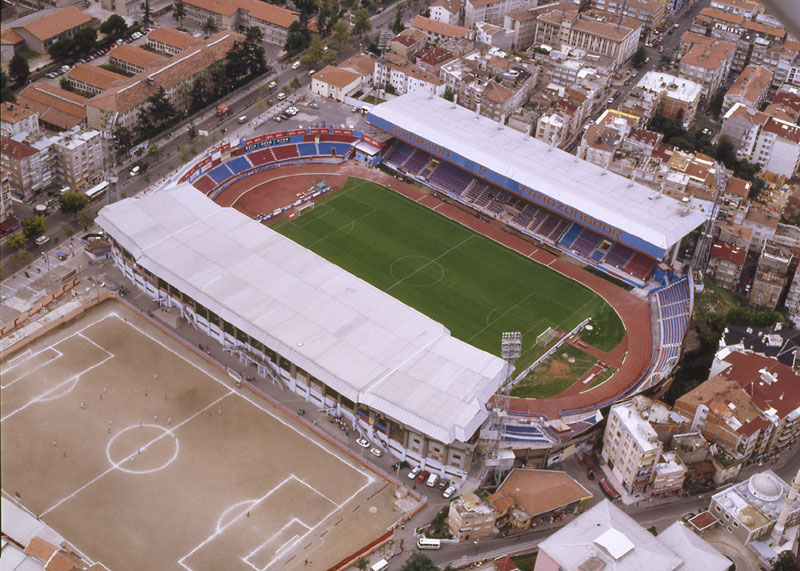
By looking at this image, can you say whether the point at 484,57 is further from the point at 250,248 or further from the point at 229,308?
the point at 229,308

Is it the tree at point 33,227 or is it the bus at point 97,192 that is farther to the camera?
the bus at point 97,192

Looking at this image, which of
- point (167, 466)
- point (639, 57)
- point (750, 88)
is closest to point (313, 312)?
point (167, 466)

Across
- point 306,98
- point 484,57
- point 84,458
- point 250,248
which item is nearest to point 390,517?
point 84,458

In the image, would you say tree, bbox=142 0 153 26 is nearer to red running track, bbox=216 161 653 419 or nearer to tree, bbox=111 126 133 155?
tree, bbox=111 126 133 155

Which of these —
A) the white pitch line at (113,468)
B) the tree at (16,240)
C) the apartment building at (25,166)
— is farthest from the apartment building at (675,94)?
the tree at (16,240)

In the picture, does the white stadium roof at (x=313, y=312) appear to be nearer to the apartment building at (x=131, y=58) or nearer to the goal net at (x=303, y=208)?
the goal net at (x=303, y=208)

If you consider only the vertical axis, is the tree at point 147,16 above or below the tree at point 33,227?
above

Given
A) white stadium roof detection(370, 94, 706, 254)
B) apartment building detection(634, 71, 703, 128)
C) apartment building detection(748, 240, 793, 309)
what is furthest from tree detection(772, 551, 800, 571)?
apartment building detection(634, 71, 703, 128)
